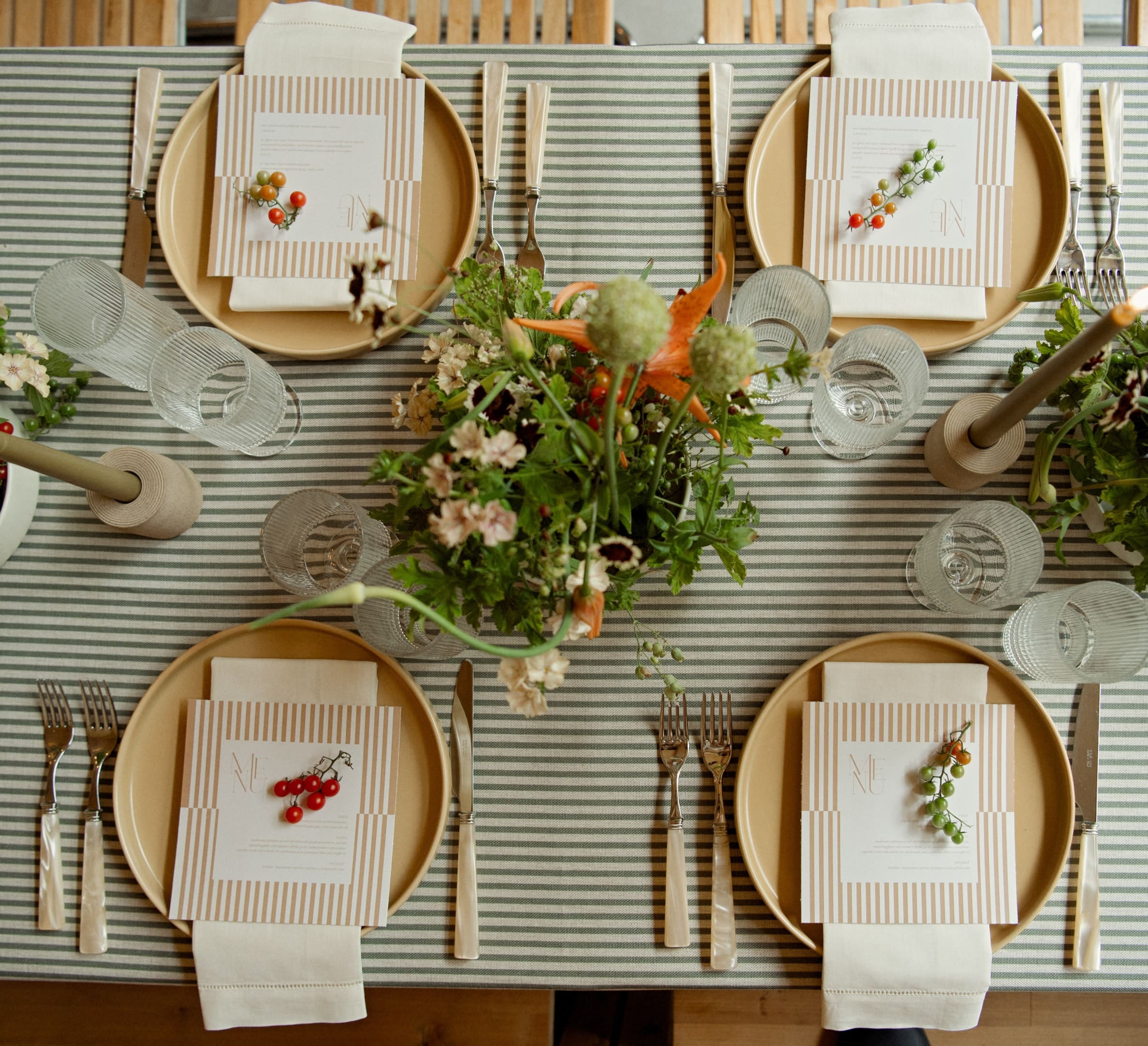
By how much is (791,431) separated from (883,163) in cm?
32

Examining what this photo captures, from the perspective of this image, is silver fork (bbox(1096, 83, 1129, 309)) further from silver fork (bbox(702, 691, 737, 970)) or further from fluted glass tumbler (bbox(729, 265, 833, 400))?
silver fork (bbox(702, 691, 737, 970))

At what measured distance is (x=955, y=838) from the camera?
830mm

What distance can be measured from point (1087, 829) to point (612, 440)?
757mm

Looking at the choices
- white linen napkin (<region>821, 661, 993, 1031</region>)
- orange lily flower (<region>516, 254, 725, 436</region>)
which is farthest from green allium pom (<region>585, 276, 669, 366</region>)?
white linen napkin (<region>821, 661, 993, 1031</region>)

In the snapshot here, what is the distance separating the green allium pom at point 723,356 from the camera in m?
0.46

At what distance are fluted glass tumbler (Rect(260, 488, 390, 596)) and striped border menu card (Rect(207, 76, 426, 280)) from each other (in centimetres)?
27

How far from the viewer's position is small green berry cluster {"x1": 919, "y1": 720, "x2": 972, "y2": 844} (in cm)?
83

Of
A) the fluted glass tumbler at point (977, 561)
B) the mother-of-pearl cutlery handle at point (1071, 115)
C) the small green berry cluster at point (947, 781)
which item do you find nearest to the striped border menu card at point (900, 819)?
the small green berry cluster at point (947, 781)

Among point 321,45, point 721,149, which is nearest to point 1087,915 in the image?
point 721,149

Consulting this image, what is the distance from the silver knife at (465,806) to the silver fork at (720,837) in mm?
256

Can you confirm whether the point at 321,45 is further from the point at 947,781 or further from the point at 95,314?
the point at 947,781

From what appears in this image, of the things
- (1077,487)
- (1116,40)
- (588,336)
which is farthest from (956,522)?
(1116,40)

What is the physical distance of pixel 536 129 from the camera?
927 mm

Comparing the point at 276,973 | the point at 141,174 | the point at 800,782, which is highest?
the point at 141,174
